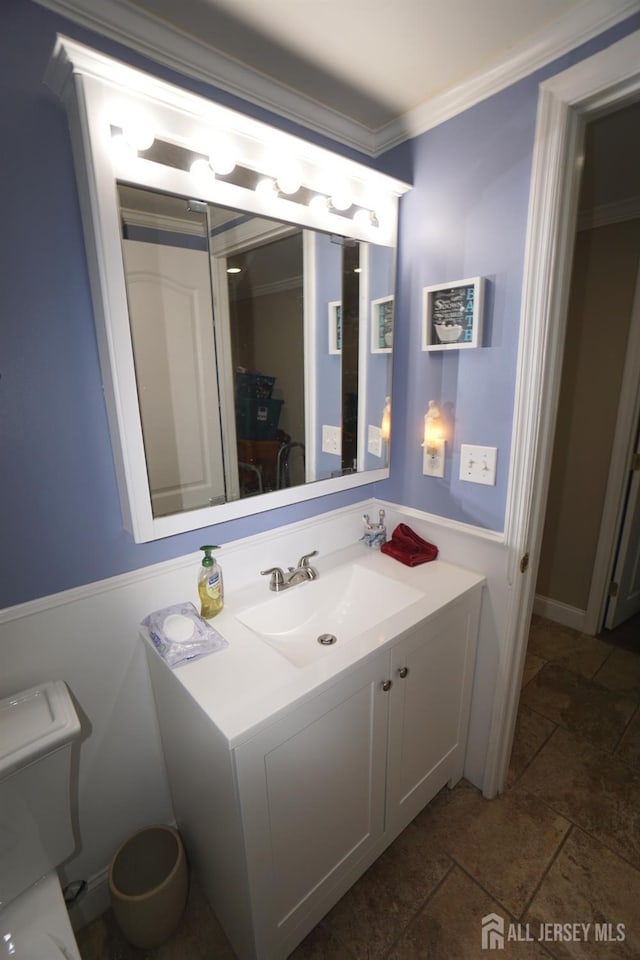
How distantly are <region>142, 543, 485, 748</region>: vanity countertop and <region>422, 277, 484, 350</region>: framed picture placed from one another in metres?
0.78

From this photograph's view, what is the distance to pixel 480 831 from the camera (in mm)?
1467

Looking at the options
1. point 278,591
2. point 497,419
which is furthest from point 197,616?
point 497,419

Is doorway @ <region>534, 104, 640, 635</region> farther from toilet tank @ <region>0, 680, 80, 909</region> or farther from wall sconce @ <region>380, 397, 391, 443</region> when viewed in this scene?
toilet tank @ <region>0, 680, 80, 909</region>

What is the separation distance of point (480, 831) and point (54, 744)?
1398 mm

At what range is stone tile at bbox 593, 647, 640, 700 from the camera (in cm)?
209

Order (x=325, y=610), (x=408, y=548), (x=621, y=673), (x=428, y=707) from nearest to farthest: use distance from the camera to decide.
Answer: (x=428, y=707), (x=325, y=610), (x=408, y=548), (x=621, y=673)

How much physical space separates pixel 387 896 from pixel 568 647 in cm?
166

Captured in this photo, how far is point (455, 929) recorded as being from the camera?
1205mm

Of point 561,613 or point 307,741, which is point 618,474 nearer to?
point 561,613

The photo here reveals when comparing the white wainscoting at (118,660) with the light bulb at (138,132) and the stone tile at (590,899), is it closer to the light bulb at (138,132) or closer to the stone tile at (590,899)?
the stone tile at (590,899)

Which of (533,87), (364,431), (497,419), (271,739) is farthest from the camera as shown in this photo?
(364,431)

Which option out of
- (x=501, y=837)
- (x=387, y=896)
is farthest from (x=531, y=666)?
(x=387, y=896)

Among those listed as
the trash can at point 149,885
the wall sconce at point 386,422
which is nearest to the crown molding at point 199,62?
the wall sconce at point 386,422

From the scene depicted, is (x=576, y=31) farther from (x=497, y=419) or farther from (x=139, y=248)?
(x=139, y=248)
